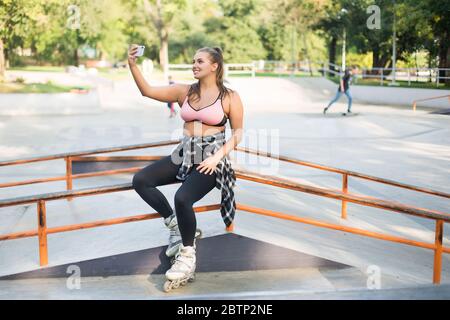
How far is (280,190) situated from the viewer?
8320 millimetres

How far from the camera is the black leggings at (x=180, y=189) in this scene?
12.9 ft

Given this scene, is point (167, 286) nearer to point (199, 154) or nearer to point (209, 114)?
point (199, 154)

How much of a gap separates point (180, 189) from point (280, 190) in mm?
4518

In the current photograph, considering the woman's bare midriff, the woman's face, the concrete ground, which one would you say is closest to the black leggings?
the woman's bare midriff

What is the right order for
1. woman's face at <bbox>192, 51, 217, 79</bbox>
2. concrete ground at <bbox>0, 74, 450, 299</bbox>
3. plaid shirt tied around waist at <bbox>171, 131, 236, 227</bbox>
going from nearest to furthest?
plaid shirt tied around waist at <bbox>171, 131, 236, 227</bbox> < woman's face at <bbox>192, 51, 217, 79</bbox> < concrete ground at <bbox>0, 74, 450, 299</bbox>

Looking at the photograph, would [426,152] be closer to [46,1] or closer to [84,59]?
[46,1]

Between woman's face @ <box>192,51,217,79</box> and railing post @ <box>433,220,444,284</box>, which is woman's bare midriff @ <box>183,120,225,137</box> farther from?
railing post @ <box>433,220,444,284</box>

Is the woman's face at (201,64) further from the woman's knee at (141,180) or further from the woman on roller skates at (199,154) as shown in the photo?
the woman's knee at (141,180)

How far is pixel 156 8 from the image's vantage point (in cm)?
5319

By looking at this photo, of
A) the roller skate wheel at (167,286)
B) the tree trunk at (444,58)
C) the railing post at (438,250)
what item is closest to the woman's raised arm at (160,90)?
the roller skate wheel at (167,286)

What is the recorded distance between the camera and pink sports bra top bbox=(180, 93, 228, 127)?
4215 millimetres

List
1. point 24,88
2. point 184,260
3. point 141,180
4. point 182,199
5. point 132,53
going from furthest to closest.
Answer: point 24,88
point 132,53
point 141,180
point 184,260
point 182,199

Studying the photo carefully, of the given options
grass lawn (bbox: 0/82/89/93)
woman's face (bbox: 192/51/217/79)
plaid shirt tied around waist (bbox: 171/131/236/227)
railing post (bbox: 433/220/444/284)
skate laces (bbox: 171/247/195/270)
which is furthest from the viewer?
grass lawn (bbox: 0/82/89/93)

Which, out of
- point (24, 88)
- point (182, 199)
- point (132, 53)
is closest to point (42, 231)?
point (182, 199)
